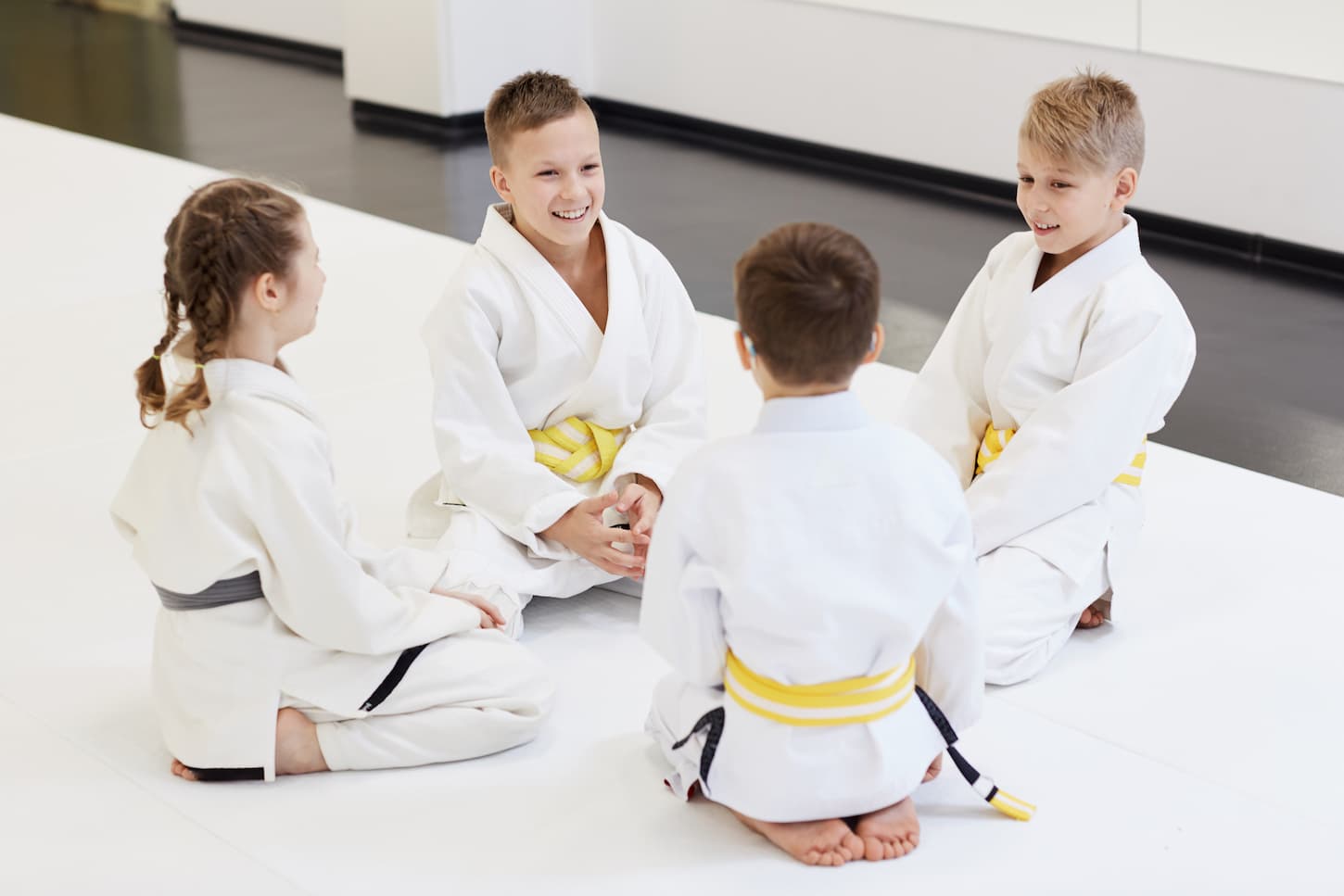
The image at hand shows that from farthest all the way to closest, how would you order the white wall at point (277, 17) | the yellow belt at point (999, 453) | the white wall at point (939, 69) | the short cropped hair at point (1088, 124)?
1. the white wall at point (277, 17)
2. the white wall at point (939, 69)
3. the yellow belt at point (999, 453)
4. the short cropped hair at point (1088, 124)

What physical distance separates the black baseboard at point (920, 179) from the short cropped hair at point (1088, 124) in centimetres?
222

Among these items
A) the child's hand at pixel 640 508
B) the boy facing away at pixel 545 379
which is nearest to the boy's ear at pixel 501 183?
the boy facing away at pixel 545 379

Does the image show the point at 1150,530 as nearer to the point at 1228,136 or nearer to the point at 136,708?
the point at 136,708

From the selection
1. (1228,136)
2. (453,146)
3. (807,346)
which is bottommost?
(453,146)

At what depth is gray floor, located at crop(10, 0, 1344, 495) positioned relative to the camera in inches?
139

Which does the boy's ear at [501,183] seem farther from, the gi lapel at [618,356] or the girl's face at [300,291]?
the girl's face at [300,291]

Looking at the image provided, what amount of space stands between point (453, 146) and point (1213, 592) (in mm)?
4113

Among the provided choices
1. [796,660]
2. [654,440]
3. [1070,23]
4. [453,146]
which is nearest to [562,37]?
[453,146]

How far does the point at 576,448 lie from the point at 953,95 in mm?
3013

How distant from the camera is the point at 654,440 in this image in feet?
8.38

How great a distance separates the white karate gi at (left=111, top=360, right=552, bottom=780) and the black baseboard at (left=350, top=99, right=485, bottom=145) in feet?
13.9

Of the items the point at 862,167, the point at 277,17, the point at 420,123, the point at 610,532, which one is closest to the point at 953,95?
the point at 862,167

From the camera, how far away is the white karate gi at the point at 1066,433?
232cm

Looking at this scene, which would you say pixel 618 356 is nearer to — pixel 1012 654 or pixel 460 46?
pixel 1012 654
